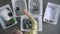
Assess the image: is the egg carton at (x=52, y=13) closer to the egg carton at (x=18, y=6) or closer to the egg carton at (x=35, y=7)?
the egg carton at (x=35, y=7)

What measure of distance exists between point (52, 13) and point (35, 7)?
115 mm

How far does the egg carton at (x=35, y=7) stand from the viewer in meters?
1.03

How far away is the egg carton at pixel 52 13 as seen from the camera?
1031 millimetres

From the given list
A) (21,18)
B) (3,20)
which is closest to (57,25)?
(21,18)

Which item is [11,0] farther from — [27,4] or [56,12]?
[56,12]

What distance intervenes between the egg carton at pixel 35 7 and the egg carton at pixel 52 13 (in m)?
0.04

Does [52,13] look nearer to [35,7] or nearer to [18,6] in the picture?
[35,7]

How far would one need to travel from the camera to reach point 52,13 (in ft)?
3.41

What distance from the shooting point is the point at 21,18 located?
103cm

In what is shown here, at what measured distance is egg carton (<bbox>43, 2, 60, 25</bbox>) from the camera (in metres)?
1.03

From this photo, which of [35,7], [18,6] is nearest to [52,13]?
[35,7]

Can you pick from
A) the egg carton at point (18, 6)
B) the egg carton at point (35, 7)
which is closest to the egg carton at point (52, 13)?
the egg carton at point (35, 7)

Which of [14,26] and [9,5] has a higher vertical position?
[9,5]

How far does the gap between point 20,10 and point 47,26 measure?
196 mm
